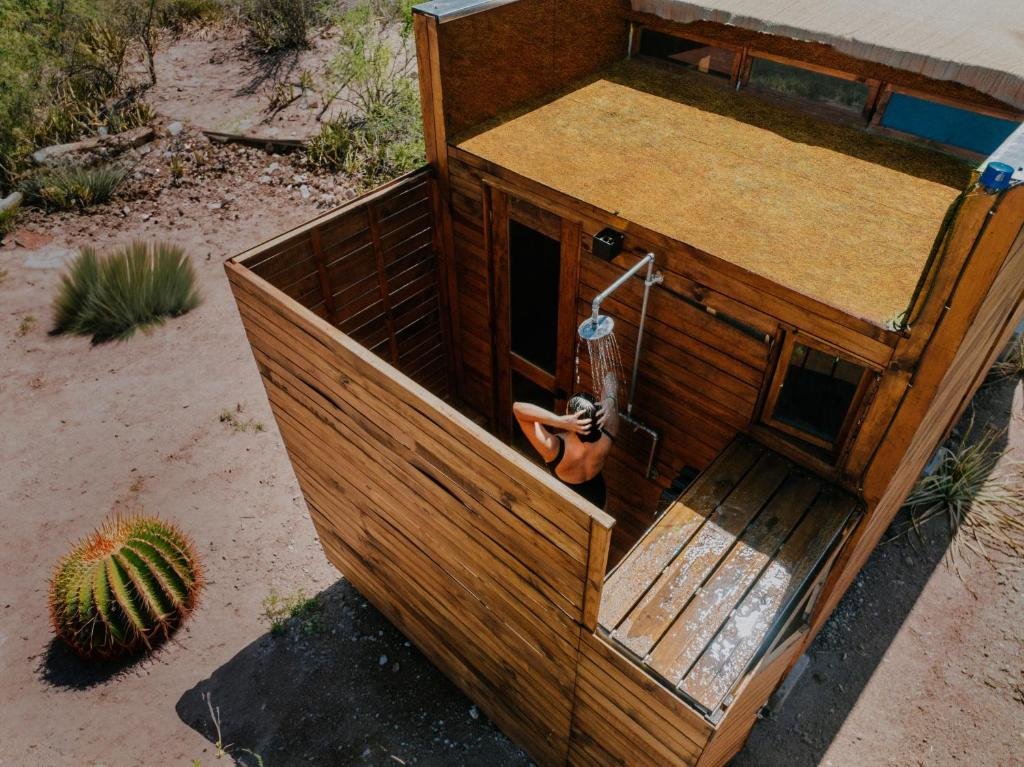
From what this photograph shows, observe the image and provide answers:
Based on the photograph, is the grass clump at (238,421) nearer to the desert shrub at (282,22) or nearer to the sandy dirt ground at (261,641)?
the sandy dirt ground at (261,641)

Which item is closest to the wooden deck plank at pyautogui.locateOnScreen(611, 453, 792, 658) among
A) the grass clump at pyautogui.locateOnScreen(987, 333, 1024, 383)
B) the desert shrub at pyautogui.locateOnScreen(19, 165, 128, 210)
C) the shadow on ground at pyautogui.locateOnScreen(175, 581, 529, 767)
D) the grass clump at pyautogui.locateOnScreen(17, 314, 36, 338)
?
the shadow on ground at pyautogui.locateOnScreen(175, 581, 529, 767)

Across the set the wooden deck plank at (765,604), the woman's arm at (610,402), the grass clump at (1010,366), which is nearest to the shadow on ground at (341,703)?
the woman's arm at (610,402)

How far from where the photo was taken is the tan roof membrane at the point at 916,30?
4.84 meters

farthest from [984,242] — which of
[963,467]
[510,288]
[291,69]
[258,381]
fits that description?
[291,69]

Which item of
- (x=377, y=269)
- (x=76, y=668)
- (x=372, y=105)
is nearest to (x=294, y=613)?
(x=76, y=668)

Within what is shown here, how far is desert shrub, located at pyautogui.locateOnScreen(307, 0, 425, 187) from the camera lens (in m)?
11.8

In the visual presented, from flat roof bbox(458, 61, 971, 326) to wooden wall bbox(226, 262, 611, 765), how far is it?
195 cm

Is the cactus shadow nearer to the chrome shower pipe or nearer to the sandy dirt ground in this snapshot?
the sandy dirt ground

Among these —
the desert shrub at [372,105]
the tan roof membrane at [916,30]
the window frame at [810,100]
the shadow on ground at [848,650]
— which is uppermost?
the tan roof membrane at [916,30]

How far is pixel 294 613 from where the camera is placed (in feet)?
22.1

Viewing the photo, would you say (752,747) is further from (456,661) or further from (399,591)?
(399,591)

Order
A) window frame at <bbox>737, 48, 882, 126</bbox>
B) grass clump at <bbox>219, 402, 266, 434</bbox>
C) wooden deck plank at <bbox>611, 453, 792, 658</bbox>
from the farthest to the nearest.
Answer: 1. grass clump at <bbox>219, 402, 266, 434</bbox>
2. window frame at <bbox>737, 48, 882, 126</bbox>
3. wooden deck plank at <bbox>611, 453, 792, 658</bbox>

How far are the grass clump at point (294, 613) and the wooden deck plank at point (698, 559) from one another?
3.80m

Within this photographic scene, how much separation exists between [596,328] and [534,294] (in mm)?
1855
